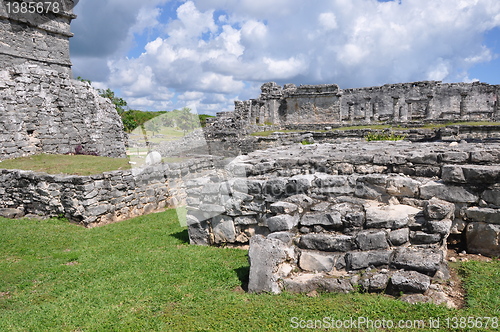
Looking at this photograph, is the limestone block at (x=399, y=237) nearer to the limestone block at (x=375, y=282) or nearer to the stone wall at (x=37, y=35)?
the limestone block at (x=375, y=282)

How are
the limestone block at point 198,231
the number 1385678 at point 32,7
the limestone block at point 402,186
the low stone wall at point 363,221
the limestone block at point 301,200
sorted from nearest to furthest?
the low stone wall at point 363,221, the limestone block at point 402,186, the limestone block at point 301,200, the limestone block at point 198,231, the number 1385678 at point 32,7

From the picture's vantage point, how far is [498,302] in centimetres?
346

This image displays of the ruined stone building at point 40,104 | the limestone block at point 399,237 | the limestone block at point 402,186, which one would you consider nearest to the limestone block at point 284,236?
the limestone block at point 399,237

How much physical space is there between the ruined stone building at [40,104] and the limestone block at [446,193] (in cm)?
1385

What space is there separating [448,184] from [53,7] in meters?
25.5

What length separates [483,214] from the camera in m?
4.54

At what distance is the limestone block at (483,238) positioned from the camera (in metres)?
4.49

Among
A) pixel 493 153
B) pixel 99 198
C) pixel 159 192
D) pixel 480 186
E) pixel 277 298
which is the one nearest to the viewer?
pixel 277 298

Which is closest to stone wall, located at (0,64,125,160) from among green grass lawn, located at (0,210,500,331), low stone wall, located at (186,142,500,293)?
green grass lawn, located at (0,210,500,331)

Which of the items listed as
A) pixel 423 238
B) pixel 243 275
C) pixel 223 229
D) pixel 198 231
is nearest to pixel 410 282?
pixel 423 238

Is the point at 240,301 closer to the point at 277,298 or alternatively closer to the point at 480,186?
the point at 277,298

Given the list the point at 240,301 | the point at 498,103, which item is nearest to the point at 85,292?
the point at 240,301

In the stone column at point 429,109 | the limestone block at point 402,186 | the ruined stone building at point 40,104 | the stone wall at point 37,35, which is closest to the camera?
the limestone block at point 402,186

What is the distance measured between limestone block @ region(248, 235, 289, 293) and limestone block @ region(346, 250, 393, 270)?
80cm
